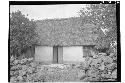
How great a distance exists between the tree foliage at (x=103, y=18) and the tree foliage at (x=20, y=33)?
2.51 ft

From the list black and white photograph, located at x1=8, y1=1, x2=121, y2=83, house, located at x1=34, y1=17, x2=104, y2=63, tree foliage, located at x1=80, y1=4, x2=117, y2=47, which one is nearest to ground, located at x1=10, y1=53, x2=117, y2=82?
black and white photograph, located at x1=8, y1=1, x2=121, y2=83

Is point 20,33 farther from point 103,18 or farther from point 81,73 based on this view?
point 103,18

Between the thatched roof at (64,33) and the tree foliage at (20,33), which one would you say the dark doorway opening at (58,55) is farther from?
the tree foliage at (20,33)

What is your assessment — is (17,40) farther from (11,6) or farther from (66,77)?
(66,77)

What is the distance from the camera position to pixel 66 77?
18.1ft

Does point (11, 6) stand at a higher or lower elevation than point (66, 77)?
higher

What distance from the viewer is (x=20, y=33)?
550cm

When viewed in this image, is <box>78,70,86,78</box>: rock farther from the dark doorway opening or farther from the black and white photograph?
the dark doorway opening

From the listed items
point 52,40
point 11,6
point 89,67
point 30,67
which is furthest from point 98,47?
point 11,6

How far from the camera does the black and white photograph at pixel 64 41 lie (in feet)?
18.0

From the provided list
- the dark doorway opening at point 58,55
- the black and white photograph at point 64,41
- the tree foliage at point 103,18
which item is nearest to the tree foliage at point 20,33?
the black and white photograph at point 64,41

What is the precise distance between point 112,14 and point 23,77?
1532 mm

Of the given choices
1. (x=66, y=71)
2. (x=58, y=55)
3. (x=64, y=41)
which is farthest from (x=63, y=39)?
(x=66, y=71)

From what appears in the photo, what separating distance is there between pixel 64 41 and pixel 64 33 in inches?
4.5
